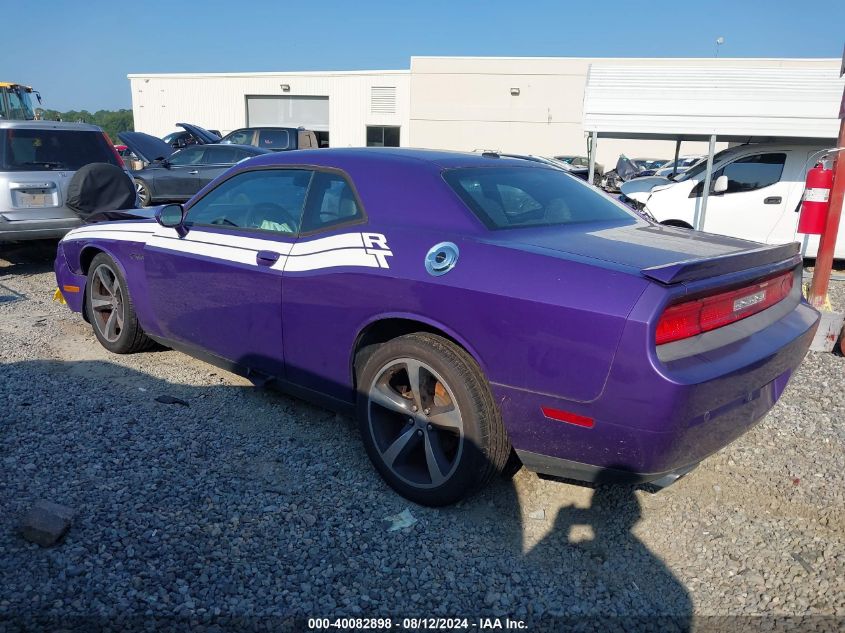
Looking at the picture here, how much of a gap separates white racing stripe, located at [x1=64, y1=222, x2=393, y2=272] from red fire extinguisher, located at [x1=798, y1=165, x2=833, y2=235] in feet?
15.1

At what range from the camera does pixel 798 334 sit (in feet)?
9.39

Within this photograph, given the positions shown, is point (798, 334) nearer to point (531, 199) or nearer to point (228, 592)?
point (531, 199)

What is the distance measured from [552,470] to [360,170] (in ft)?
5.76

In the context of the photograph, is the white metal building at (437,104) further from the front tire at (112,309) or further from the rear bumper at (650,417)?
the rear bumper at (650,417)

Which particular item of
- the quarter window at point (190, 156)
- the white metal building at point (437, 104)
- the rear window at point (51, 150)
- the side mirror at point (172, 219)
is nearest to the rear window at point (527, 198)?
the side mirror at point (172, 219)

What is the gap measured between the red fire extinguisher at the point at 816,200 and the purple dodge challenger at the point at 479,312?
315 centimetres

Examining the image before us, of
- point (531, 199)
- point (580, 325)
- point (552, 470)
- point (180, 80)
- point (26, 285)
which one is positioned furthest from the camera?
point (180, 80)

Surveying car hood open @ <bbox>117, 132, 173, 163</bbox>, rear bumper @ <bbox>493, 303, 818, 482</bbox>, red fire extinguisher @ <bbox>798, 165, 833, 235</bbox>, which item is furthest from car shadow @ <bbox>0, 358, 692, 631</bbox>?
car hood open @ <bbox>117, 132, 173, 163</bbox>

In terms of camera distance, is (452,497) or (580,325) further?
(452,497)

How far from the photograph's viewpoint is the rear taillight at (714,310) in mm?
2297

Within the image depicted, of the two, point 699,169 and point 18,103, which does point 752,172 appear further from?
point 18,103

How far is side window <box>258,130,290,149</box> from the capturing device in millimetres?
16500

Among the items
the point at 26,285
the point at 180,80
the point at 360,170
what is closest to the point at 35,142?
the point at 26,285

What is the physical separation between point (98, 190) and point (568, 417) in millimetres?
6747
